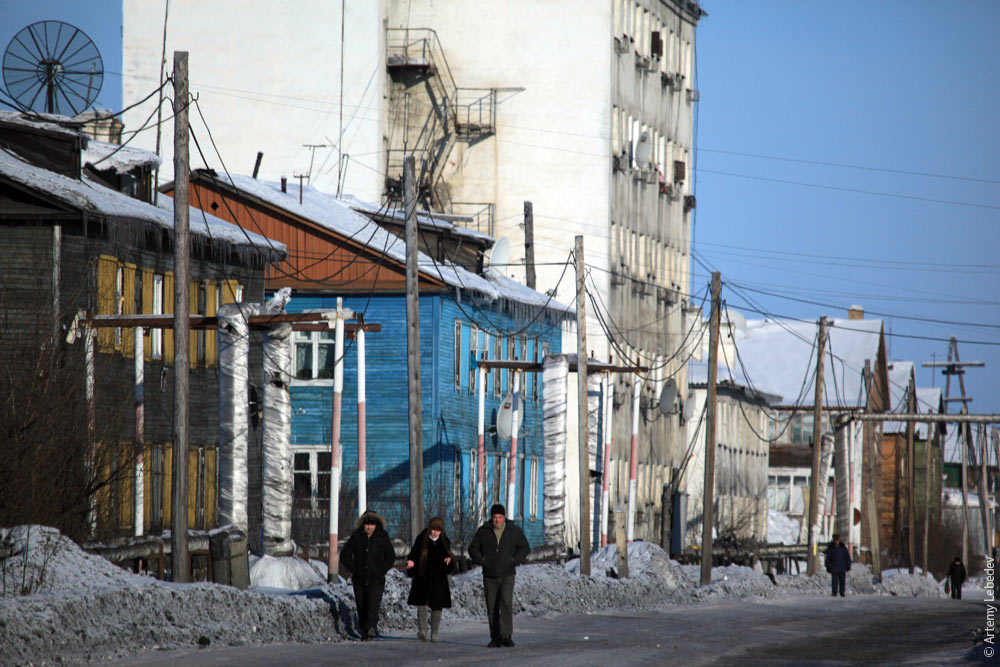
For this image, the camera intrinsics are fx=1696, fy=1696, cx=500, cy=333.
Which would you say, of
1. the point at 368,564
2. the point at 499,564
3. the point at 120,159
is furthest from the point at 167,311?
the point at 499,564

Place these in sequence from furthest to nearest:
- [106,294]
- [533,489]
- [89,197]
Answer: [533,489]
[106,294]
[89,197]

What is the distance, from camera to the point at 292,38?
5753cm

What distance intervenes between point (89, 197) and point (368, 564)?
1211 centimetres

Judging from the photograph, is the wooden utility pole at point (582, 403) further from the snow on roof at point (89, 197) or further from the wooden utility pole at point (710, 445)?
the snow on roof at point (89, 197)

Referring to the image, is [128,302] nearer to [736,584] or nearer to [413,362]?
[413,362]

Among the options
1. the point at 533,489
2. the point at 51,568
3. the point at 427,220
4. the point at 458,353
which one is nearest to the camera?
the point at 51,568

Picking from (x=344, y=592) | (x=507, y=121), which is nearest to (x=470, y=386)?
(x=507, y=121)

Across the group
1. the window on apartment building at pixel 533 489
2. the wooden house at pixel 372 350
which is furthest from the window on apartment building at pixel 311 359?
the window on apartment building at pixel 533 489

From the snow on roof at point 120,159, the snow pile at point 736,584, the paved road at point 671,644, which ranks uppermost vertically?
the snow on roof at point 120,159

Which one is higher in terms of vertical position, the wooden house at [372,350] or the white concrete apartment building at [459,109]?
the white concrete apartment building at [459,109]

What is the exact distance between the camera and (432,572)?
19.6 metres

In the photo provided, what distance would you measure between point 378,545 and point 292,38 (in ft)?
132

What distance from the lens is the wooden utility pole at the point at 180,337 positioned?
69.8ft

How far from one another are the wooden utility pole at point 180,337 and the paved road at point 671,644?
2964mm
